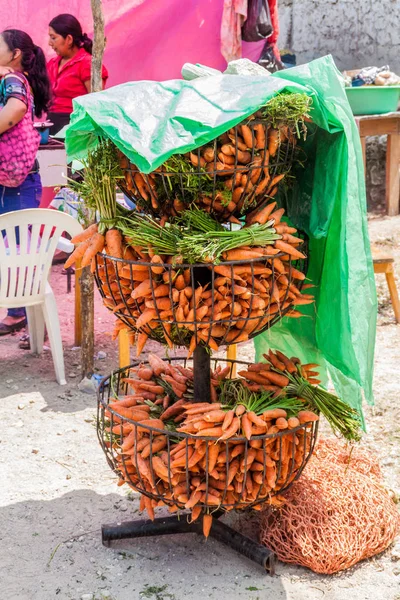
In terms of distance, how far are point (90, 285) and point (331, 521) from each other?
209 centimetres

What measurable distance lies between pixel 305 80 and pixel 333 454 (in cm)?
158

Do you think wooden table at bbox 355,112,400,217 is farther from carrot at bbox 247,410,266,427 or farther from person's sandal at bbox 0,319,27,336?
carrot at bbox 247,410,266,427

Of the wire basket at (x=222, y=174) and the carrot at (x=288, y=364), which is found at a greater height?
the wire basket at (x=222, y=174)

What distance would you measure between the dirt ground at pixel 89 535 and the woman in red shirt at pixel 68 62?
3.02 meters

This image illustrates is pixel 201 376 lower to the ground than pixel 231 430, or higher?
higher

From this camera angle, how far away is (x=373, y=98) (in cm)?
749

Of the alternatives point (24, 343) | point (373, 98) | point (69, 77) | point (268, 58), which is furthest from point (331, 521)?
point (373, 98)

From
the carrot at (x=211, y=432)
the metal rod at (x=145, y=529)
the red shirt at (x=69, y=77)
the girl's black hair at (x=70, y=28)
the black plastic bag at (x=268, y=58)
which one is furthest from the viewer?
the black plastic bag at (x=268, y=58)

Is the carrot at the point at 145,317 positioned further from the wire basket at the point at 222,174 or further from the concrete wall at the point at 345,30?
the concrete wall at the point at 345,30

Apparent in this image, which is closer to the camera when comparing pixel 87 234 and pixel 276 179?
pixel 276 179

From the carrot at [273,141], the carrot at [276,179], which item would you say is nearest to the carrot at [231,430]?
the carrot at [276,179]

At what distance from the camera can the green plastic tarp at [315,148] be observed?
6.99 ft

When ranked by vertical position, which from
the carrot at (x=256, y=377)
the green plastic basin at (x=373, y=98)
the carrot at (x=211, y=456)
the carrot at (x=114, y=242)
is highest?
the green plastic basin at (x=373, y=98)

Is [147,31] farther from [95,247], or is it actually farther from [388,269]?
[95,247]
